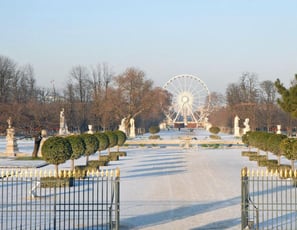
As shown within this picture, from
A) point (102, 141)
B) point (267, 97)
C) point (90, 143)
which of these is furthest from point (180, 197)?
point (267, 97)

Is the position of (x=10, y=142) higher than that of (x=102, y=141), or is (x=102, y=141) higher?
(x=102, y=141)

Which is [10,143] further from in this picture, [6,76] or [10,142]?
[6,76]

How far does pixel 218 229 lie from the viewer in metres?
11.4

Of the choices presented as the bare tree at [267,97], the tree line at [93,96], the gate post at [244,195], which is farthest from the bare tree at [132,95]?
the gate post at [244,195]

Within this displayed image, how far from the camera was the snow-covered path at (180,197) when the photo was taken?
12203 mm

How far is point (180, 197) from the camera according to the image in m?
16.1

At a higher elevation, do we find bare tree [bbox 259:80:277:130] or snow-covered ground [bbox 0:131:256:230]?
bare tree [bbox 259:80:277:130]

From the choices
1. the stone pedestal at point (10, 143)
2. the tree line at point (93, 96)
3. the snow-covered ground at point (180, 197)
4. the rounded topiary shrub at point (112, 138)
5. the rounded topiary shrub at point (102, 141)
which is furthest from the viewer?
the tree line at point (93, 96)

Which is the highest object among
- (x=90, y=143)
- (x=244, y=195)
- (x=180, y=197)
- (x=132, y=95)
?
(x=132, y=95)

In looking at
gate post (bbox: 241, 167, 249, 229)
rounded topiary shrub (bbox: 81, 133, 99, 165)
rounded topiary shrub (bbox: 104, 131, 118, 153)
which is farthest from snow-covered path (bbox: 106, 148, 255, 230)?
rounded topiary shrub (bbox: 104, 131, 118, 153)

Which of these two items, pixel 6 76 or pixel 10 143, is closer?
pixel 10 143

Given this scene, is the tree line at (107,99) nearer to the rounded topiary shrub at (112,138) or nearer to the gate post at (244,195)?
the rounded topiary shrub at (112,138)

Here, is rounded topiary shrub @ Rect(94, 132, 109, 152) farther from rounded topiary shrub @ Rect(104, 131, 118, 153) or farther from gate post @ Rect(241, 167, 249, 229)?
gate post @ Rect(241, 167, 249, 229)

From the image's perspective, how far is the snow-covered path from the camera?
40.0ft
